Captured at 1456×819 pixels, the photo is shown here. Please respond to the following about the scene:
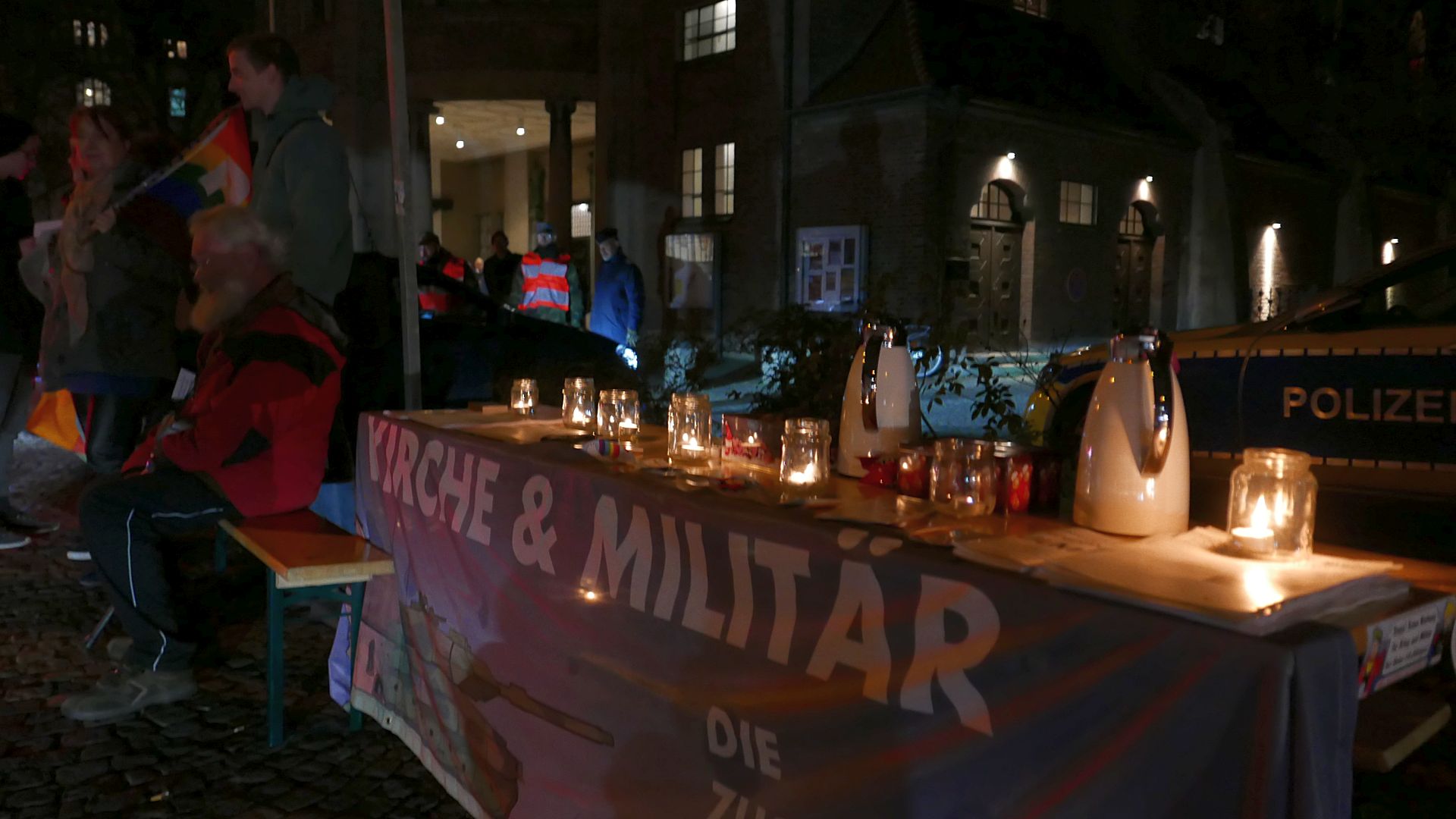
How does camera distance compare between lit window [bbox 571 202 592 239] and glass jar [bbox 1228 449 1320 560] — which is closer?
glass jar [bbox 1228 449 1320 560]

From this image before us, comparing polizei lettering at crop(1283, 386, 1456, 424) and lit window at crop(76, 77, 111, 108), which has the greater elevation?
lit window at crop(76, 77, 111, 108)

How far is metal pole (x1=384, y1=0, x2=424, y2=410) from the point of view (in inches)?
163

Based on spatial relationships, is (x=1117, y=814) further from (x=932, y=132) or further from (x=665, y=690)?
(x=932, y=132)

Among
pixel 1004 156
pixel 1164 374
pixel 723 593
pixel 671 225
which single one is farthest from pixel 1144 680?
pixel 671 225

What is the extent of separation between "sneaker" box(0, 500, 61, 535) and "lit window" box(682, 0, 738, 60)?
1438 cm

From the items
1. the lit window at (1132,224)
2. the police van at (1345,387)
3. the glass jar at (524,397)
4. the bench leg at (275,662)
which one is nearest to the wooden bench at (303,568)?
the bench leg at (275,662)

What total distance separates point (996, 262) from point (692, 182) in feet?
19.1

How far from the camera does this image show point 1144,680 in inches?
54.6

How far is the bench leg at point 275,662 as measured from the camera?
131 inches

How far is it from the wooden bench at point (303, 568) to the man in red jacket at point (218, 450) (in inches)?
7.2

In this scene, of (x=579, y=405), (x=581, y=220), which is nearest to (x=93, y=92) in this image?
(x=581, y=220)

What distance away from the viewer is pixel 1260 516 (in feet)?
5.91

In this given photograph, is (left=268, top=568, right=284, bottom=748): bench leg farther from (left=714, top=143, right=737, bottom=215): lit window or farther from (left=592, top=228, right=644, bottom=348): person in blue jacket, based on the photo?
(left=714, top=143, right=737, bottom=215): lit window

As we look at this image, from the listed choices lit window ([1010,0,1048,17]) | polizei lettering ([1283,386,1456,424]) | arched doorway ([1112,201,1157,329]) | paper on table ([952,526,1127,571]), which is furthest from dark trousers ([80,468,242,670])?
arched doorway ([1112,201,1157,329])
